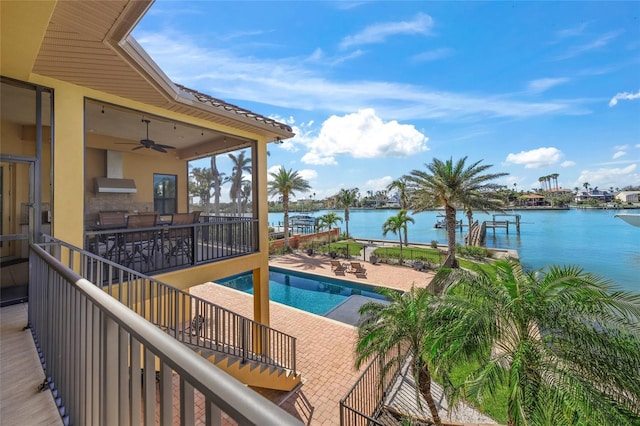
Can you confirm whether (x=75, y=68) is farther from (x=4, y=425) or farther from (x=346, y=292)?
(x=346, y=292)

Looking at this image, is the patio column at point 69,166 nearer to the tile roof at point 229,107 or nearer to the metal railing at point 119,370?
the tile roof at point 229,107

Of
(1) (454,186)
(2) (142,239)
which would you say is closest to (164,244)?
(2) (142,239)

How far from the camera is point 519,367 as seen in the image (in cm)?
468

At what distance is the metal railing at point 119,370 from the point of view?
68 centimetres

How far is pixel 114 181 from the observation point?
9.09 metres

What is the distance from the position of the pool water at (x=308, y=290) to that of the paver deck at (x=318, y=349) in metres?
0.63

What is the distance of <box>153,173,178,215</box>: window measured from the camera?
10.7m

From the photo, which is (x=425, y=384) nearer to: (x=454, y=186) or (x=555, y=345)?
(x=555, y=345)

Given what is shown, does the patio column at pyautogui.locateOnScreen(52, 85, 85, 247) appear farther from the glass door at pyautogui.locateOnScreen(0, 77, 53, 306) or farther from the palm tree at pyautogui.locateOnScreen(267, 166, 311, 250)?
the palm tree at pyautogui.locateOnScreen(267, 166, 311, 250)

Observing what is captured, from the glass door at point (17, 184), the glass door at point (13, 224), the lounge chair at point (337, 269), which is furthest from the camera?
the lounge chair at point (337, 269)

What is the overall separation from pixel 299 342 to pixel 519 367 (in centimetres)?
702

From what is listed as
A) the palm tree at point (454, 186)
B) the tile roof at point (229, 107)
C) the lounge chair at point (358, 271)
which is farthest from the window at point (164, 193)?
the palm tree at point (454, 186)

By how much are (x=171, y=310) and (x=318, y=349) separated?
6277 millimetres

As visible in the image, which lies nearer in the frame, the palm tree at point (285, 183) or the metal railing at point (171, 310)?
the metal railing at point (171, 310)
